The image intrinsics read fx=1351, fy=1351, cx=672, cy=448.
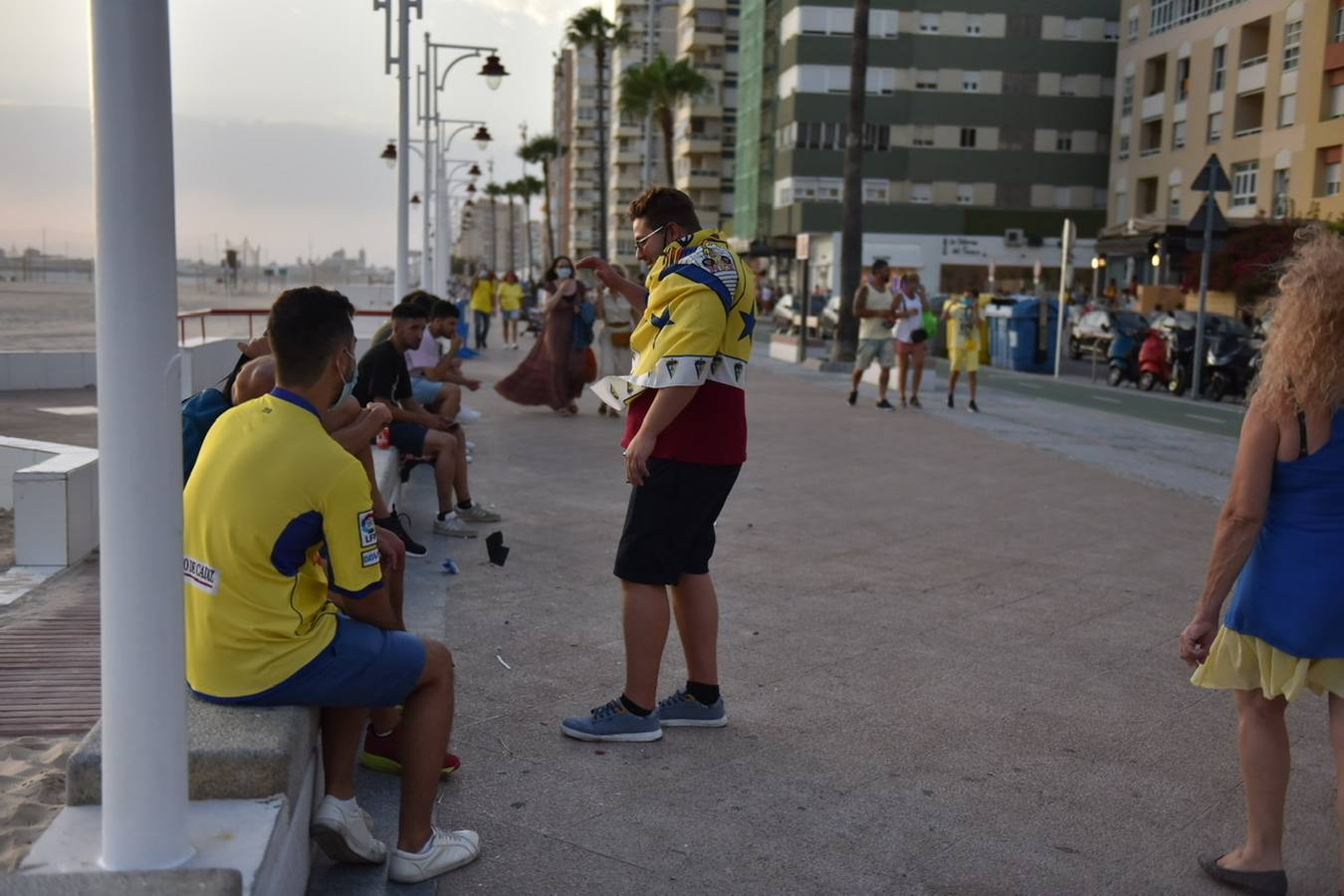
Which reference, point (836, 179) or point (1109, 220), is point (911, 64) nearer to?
point (836, 179)

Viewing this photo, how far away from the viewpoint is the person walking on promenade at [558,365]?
15.6 metres

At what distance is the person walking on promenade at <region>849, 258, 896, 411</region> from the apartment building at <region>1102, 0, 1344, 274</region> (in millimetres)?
19776

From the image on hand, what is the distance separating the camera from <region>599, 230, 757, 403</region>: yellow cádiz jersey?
4438 mm

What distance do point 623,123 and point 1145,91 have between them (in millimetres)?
70902

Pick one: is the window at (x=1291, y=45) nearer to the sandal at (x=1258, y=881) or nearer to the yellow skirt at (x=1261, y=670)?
the yellow skirt at (x=1261, y=670)

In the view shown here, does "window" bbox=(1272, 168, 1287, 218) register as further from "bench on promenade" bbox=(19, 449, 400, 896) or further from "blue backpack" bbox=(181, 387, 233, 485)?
"bench on promenade" bbox=(19, 449, 400, 896)

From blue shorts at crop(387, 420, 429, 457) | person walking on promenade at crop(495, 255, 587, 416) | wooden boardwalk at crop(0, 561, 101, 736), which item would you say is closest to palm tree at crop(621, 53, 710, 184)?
person walking on promenade at crop(495, 255, 587, 416)

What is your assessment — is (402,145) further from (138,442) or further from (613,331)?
(138,442)

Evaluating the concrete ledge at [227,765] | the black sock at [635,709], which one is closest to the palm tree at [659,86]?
the black sock at [635,709]

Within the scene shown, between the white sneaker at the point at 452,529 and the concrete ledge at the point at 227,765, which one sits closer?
the concrete ledge at the point at 227,765

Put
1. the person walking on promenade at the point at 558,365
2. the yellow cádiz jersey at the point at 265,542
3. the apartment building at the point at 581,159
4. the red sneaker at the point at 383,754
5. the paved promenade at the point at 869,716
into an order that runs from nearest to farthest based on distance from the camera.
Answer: the yellow cádiz jersey at the point at 265,542 → the paved promenade at the point at 869,716 → the red sneaker at the point at 383,754 → the person walking on promenade at the point at 558,365 → the apartment building at the point at 581,159

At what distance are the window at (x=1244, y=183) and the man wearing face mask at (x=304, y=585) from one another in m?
51.2

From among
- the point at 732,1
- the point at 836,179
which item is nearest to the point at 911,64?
the point at 836,179

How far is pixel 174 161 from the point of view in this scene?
258cm
